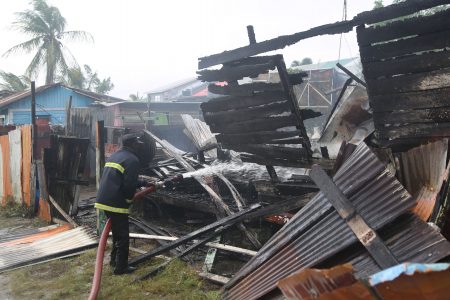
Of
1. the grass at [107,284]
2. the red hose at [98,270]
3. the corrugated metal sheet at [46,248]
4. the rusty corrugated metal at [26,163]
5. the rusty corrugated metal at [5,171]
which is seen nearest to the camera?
the red hose at [98,270]

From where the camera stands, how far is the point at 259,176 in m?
7.26

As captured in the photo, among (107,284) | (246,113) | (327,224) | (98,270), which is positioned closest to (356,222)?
(327,224)

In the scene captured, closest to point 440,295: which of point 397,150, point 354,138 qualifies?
point 397,150

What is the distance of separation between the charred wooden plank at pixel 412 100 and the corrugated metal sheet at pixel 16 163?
9.00 metres

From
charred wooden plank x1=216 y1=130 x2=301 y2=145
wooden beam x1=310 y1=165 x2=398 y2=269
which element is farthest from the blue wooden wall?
wooden beam x1=310 y1=165 x2=398 y2=269

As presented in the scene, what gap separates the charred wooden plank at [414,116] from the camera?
3.71 metres

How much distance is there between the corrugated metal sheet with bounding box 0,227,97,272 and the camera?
5.60 meters

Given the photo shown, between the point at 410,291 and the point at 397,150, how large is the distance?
10.1ft

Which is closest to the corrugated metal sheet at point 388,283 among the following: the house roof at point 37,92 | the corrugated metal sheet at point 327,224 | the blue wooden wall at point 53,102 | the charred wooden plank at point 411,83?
the corrugated metal sheet at point 327,224

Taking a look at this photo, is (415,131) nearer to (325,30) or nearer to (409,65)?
(409,65)

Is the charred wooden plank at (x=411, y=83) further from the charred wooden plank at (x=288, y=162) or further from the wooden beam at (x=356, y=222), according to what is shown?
the wooden beam at (x=356, y=222)

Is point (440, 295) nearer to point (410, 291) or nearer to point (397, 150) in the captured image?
point (410, 291)

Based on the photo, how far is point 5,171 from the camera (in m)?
9.85

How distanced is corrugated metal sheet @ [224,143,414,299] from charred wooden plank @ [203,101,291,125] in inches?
82.3
